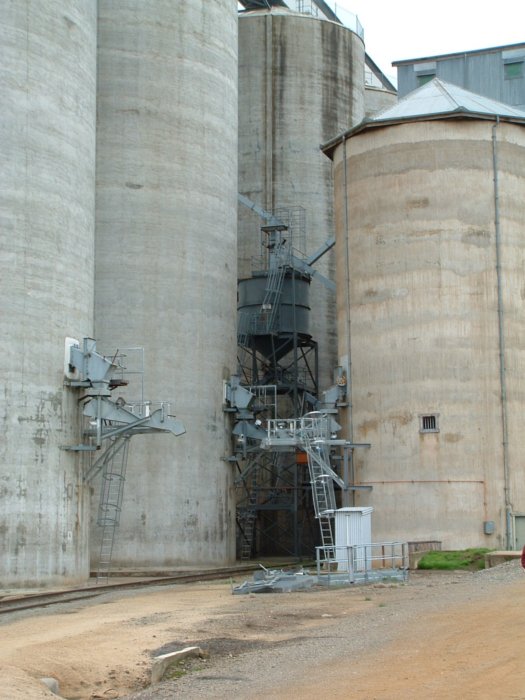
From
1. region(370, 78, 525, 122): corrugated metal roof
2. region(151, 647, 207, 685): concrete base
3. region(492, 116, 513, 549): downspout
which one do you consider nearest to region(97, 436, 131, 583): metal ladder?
region(492, 116, 513, 549): downspout

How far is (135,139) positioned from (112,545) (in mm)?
14110

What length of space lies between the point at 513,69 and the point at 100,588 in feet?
115

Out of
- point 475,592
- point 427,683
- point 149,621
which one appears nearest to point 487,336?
point 475,592

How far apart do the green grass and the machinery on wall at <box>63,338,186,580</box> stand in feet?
28.9

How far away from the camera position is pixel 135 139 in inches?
1714

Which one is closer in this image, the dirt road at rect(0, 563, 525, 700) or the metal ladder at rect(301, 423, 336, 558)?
the dirt road at rect(0, 563, 525, 700)

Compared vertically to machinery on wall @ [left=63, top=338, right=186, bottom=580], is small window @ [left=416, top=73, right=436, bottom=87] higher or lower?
higher

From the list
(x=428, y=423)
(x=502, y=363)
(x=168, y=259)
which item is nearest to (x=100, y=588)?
(x=428, y=423)

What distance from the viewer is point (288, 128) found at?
56594mm

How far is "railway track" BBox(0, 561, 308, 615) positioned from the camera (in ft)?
97.0

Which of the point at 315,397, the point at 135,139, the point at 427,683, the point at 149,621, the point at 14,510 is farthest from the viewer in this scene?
the point at 315,397

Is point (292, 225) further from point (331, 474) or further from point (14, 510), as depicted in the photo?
point (14, 510)

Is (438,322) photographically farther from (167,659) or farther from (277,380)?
(167,659)

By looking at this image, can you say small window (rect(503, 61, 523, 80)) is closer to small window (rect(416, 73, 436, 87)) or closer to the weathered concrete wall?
small window (rect(416, 73, 436, 87))
